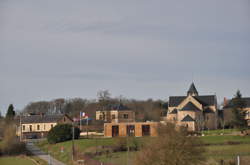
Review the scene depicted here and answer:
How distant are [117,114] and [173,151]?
210 feet

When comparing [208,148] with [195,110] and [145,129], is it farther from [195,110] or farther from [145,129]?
[195,110]

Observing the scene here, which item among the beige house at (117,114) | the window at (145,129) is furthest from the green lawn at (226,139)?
the beige house at (117,114)

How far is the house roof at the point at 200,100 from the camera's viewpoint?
92438 millimetres

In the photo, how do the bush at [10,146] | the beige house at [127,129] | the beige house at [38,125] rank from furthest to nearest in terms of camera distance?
the beige house at [38,125] → the beige house at [127,129] → the bush at [10,146]

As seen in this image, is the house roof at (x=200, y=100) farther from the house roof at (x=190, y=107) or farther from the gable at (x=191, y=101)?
the house roof at (x=190, y=107)

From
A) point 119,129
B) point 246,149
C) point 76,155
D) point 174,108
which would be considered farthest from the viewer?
point 174,108

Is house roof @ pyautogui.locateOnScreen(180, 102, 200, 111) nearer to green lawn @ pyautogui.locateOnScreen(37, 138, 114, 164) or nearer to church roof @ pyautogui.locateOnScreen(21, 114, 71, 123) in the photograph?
church roof @ pyautogui.locateOnScreen(21, 114, 71, 123)

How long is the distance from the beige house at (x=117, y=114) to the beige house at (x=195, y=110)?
281 inches

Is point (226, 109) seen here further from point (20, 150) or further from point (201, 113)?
point (20, 150)

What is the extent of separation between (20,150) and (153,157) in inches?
1468

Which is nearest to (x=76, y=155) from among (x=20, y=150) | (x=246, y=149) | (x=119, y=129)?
(x=20, y=150)

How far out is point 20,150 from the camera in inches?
2387

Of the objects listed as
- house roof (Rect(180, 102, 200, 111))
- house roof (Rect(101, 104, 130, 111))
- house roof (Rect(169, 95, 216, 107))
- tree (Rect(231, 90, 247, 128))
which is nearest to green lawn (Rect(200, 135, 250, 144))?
tree (Rect(231, 90, 247, 128))

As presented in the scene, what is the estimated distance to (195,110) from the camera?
8588 cm
